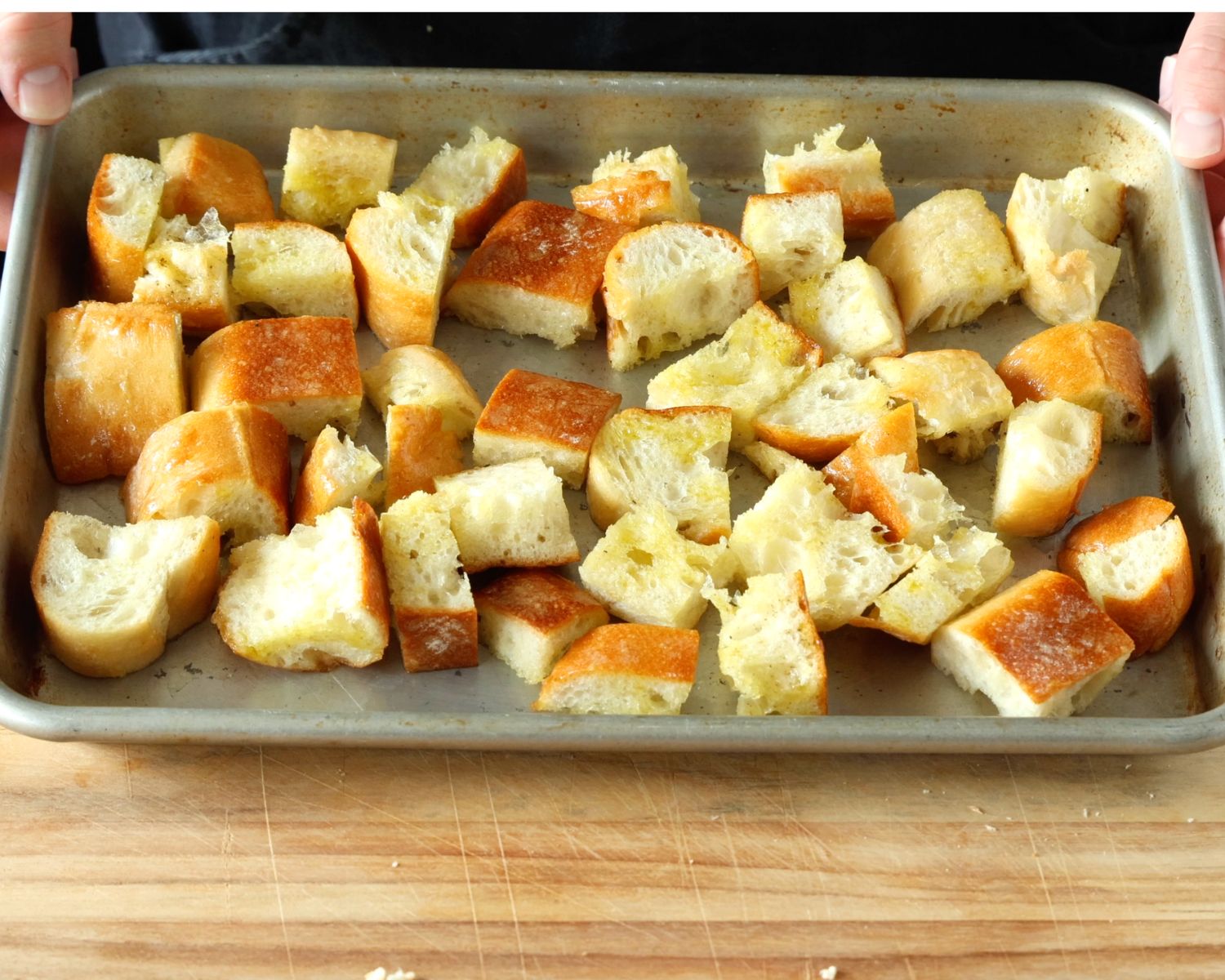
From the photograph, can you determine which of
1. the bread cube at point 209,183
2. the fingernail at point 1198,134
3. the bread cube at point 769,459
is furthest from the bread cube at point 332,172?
the fingernail at point 1198,134

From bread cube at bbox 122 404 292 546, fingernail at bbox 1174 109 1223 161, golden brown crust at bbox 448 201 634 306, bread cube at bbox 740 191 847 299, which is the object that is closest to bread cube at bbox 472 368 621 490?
golden brown crust at bbox 448 201 634 306

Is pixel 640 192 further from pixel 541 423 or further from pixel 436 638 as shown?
pixel 436 638

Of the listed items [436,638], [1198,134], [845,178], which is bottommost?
[436,638]

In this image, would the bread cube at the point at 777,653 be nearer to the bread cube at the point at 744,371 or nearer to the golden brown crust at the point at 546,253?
the bread cube at the point at 744,371

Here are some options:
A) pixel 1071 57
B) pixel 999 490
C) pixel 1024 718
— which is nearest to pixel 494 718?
pixel 1024 718

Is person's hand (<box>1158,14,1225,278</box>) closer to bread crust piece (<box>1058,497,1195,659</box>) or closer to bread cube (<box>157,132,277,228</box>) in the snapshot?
bread crust piece (<box>1058,497,1195,659</box>)

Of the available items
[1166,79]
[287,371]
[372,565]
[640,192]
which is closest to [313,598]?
[372,565]

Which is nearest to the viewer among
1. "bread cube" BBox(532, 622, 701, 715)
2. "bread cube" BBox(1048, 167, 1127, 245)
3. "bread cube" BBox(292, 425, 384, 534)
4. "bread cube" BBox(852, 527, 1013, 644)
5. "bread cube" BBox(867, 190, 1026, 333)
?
"bread cube" BBox(532, 622, 701, 715)
